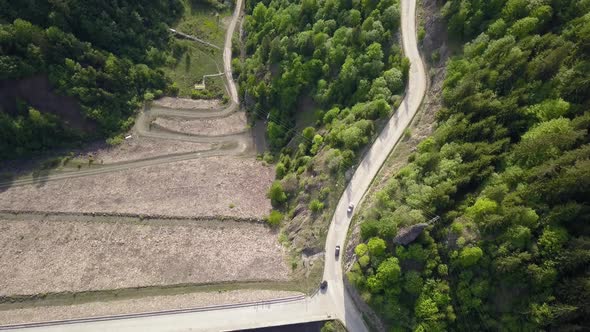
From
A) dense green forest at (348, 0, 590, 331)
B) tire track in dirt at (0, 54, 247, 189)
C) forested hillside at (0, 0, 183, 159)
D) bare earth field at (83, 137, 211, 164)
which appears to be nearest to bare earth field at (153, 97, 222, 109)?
tire track in dirt at (0, 54, 247, 189)

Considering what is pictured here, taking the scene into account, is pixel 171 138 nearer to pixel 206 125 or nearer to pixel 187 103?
pixel 206 125

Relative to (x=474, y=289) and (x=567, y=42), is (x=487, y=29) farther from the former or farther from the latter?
(x=474, y=289)

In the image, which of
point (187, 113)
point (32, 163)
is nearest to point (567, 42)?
point (187, 113)

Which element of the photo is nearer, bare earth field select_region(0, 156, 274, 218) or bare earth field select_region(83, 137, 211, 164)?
bare earth field select_region(0, 156, 274, 218)

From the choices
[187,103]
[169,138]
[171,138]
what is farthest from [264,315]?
[187,103]

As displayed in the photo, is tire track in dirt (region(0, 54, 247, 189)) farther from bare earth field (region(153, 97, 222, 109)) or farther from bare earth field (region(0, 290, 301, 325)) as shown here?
bare earth field (region(0, 290, 301, 325))
